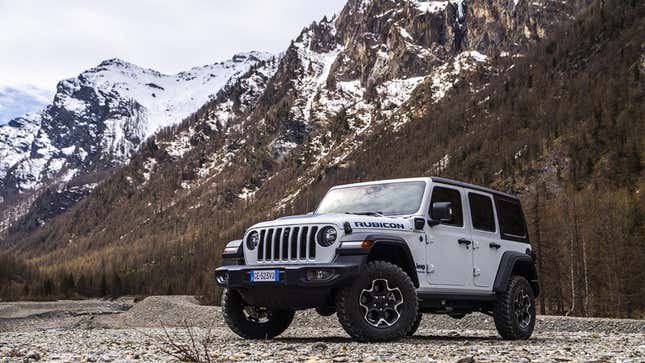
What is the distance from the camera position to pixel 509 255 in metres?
13.4

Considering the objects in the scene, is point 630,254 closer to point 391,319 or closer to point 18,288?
point 391,319

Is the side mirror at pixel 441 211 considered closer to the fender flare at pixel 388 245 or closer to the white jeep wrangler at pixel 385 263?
the white jeep wrangler at pixel 385 263

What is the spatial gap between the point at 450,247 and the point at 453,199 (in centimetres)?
100

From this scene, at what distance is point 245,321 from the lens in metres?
12.0

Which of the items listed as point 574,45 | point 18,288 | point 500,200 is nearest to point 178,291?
point 18,288

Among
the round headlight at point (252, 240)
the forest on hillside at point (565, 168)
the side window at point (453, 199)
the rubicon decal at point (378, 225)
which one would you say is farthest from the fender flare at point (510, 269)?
the forest on hillside at point (565, 168)

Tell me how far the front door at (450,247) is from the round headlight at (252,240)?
284 cm

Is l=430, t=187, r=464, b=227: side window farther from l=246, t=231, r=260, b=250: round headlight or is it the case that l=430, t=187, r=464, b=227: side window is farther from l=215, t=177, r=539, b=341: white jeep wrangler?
l=246, t=231, r=260, b=250: round headlight

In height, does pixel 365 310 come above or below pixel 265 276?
below

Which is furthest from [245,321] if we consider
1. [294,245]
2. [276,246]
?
[294,245]

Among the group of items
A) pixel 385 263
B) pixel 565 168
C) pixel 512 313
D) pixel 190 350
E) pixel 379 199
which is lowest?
pixel 512 313

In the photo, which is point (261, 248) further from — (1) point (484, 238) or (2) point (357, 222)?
(1) point (484, 238)

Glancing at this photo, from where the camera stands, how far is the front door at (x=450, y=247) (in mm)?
11578

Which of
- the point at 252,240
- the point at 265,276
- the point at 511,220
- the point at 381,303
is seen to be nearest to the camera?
the point at 381,303
